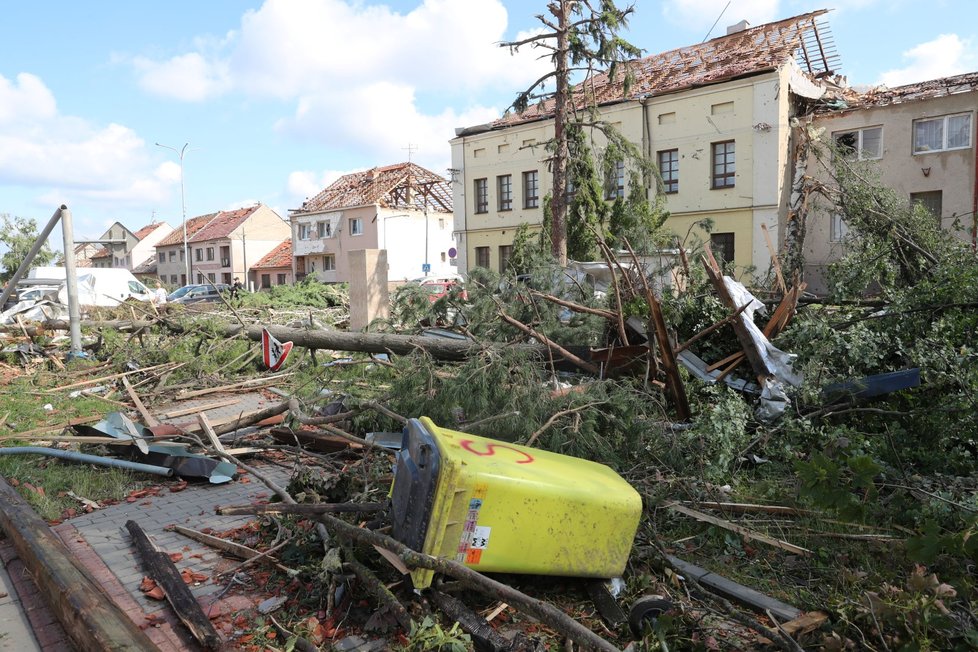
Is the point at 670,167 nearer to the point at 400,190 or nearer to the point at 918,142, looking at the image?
the point at 918,142

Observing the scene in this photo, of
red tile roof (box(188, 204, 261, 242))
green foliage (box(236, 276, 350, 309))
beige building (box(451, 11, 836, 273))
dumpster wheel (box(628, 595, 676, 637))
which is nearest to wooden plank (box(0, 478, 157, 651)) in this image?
dumpster wheel (box(628, 595, 676, 637))

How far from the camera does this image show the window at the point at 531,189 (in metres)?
29.2

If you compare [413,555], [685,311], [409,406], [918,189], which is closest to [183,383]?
[409,406]

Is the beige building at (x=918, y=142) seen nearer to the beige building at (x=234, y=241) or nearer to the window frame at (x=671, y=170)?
the window frame at (x=671, y=170)

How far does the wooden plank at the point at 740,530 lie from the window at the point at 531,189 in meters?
25.7

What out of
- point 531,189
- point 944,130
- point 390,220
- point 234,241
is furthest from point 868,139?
point 234,241

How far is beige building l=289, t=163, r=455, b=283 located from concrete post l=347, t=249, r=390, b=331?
2808 centimetres

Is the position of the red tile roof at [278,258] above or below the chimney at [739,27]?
below

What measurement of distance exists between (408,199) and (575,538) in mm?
40041

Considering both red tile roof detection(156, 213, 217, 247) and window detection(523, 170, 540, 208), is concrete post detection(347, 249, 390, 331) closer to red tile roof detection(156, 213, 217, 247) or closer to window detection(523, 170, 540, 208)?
window detection(523, 170, 540, 208)

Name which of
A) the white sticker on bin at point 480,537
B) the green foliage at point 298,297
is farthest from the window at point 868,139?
the white sticker on bin at point 480,537

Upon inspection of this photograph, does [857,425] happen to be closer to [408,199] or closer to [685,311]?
[685,311]

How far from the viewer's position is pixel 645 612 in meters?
3.21

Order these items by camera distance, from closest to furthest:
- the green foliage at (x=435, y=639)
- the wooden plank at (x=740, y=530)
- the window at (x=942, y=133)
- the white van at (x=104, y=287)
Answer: the green foliage at (x=435, y=639), the wooden plank at (x=740, y=530), the white van at (x=104, y=287), the window at (x=942, y=133)
